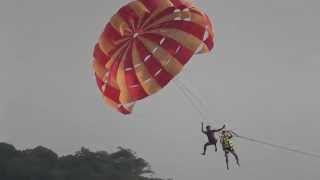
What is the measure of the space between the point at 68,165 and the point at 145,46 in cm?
5699

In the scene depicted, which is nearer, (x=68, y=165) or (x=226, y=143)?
(x=226, y=143)

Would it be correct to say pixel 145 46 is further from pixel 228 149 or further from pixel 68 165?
pixel 68 165

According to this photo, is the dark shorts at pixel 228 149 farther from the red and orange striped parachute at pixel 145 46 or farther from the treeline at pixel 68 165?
the treeline at pixel 68 165

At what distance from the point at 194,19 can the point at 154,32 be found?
71.4 inches

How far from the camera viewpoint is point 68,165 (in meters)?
82.0

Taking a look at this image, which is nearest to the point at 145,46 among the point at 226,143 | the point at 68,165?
the point at 226,143

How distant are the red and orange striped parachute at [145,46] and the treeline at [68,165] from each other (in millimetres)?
52684

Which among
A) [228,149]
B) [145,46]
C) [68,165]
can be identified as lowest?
[228,149]

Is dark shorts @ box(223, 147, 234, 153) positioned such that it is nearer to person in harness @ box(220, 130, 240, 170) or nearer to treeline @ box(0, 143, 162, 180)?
person in harness @ box(220, 130, 240, 170)

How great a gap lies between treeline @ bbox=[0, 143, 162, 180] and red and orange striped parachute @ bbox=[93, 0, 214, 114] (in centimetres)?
5268

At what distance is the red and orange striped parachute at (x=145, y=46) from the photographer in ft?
89.1

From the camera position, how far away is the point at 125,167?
83188 mm

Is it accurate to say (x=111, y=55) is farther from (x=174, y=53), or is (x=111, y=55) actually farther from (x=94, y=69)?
(x=174, y=53)

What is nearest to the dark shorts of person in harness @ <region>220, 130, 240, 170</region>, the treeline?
person in harness @ <region>220, 130, 240, 170</region>
